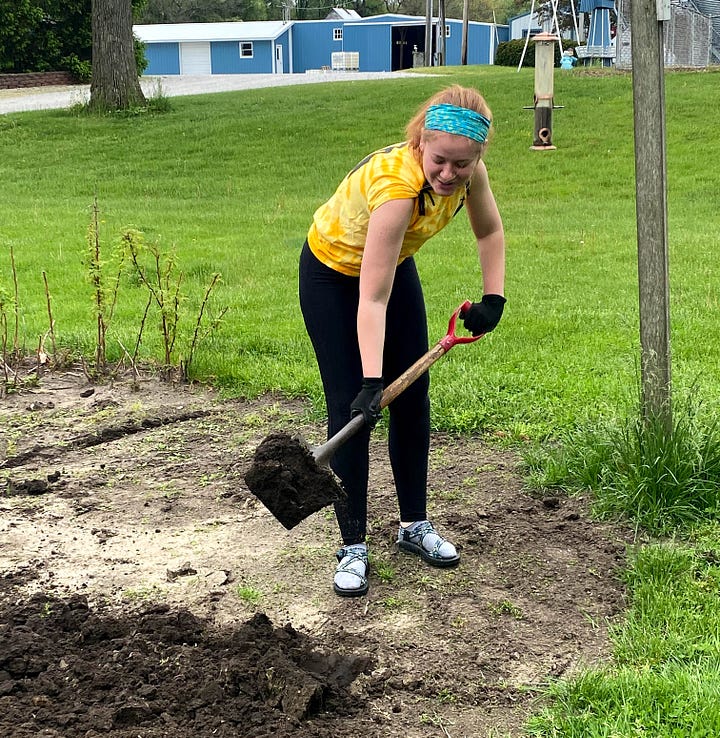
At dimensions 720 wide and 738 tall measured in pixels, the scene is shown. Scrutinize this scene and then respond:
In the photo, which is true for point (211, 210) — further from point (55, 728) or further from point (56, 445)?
point (55, 728)

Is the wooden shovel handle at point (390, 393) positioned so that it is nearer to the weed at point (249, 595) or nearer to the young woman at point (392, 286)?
the young woman at point (392, 286)

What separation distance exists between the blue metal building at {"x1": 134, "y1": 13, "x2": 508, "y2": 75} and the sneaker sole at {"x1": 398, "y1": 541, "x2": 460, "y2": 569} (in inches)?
2052

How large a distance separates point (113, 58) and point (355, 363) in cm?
1866

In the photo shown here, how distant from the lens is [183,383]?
5.86m

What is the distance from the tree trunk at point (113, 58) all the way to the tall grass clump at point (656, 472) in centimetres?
1833

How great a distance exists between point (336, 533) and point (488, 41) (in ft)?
179

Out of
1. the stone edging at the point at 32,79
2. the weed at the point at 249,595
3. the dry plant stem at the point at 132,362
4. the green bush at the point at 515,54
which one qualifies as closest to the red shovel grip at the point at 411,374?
the weed at the point at 249,595

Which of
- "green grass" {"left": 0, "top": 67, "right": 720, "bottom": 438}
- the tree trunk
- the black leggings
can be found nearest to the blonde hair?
the black leggings

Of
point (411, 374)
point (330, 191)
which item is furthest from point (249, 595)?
point (330, 191)

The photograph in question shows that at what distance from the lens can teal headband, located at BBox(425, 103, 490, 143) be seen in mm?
2887

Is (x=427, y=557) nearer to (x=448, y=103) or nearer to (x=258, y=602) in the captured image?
(x=258, y=602)

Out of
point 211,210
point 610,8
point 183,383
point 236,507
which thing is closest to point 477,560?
point 236,507

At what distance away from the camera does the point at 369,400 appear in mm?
3143

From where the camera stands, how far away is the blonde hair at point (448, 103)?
2943 mm
